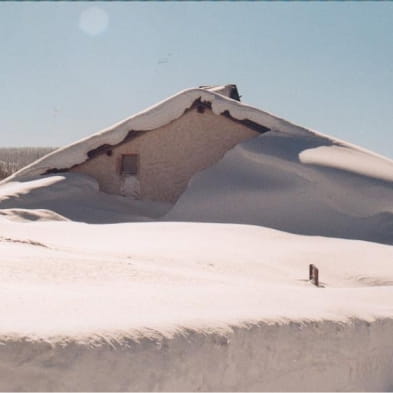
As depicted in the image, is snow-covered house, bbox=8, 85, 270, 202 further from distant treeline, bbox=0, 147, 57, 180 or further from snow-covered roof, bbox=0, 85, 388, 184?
distant treeline, bbox=0, 147, 57, 180

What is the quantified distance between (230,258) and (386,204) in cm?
481

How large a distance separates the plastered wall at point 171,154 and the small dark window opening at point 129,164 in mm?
221

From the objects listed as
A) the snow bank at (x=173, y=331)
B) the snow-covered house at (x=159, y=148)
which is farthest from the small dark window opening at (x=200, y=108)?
the snow bank at (x=173, y=331)

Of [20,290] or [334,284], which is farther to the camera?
[334,284]

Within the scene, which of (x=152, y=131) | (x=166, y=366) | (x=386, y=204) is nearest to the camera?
(x=166, y=366)

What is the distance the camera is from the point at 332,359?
3418 millimetres

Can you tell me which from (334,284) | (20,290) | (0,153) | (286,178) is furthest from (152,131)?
(0,153)

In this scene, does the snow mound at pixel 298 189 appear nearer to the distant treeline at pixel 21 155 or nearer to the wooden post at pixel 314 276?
the wooden post at pixel 314 276

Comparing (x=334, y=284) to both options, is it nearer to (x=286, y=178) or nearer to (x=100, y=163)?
(x=286, y=178)

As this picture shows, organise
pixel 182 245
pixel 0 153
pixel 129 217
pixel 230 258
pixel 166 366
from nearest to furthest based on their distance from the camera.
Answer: pixel 166 366, pixel 230 258, pixel 182 245, pixel 129 217, pixel 0 153

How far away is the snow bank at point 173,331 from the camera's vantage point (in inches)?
99.3

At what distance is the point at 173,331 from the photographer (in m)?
2.84

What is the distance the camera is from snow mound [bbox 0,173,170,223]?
11.4 metres

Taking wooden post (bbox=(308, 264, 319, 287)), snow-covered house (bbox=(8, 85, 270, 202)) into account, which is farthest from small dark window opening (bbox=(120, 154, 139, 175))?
wooden post (bbox=(308, 264, 319, 287))
